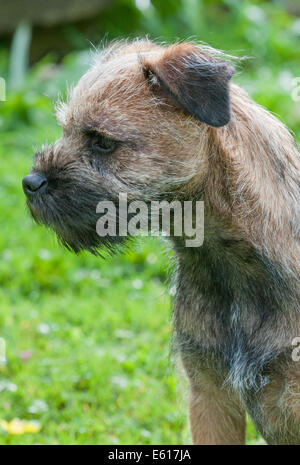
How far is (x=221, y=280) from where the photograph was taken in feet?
10.8

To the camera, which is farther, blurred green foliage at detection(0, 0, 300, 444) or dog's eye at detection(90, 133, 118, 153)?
blurred green foliage at detection(0, 0, 300, 444)

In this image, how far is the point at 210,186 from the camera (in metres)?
3.18

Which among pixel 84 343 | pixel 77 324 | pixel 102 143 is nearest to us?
pixel 102 143

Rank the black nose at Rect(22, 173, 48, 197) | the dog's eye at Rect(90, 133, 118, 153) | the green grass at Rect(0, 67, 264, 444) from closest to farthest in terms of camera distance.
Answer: the dog's eye at Rect(90, 133, 118, 153) < the black nose at Rect(22, 173, 48, 197) < the green grass at Rect(0, 67, 264, 444)

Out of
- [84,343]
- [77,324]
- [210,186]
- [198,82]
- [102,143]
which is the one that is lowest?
[84,343]

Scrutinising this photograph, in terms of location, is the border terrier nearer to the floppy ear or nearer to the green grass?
the floppy ear

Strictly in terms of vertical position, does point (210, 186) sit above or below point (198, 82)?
below

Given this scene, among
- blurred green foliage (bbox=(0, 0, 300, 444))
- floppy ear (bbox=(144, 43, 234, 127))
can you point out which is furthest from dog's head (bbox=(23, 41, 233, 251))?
blurred green foliage (bbox=(0, 0, 300, 444))

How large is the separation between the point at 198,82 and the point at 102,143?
1.54ft

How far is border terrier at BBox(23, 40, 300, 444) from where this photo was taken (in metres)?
3.09

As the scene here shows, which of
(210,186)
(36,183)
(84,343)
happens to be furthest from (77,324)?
(210,186)

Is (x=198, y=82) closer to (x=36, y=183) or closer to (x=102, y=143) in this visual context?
(x=102, y=143)

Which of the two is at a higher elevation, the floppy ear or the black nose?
the floppy ear
